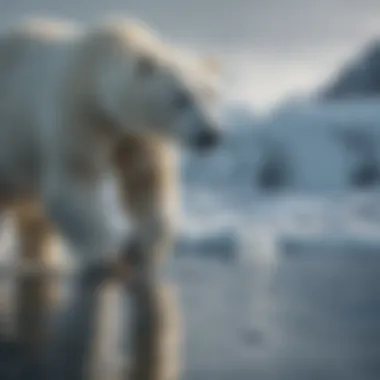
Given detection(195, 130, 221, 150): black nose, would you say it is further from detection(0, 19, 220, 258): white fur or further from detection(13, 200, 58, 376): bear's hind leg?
detection(13, 200, 58, 376): bear's hind leg

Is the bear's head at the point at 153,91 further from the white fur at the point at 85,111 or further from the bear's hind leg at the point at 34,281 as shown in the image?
the bear's hind leg at the point at 34,281

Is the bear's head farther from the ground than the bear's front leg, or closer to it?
farther from the ground

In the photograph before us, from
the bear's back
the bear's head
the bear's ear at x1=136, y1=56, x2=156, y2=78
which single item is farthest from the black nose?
the bear's back

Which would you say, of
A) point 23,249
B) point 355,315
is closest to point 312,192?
point 23,249

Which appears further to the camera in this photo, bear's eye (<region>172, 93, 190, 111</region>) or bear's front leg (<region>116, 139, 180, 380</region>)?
Result: bear's front leg (<region>116, 139, 180, 380</region>)

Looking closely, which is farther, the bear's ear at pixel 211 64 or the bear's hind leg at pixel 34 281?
the bear's ear at pixel 211 64

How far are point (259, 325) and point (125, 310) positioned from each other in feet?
0.59

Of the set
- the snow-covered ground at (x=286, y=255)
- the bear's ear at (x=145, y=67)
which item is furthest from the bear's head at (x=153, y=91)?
the snow-covered ground at (x=286, y=255)

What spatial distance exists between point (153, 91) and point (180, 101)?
0.16 feet

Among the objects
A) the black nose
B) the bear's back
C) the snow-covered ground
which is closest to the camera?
the snow-covered ground

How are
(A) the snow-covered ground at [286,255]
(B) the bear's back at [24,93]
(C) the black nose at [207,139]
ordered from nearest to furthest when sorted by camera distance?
(A) the snow-covered ground at [286,255] < (C) the black nose at [207,139] < (B) the bear's back at [24,93]

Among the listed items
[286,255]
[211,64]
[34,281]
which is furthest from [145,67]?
[286,255]

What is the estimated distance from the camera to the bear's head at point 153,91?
141 cm

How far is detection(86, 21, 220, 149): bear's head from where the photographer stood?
4.63 ft
